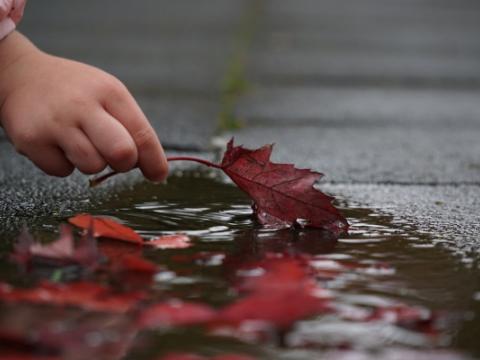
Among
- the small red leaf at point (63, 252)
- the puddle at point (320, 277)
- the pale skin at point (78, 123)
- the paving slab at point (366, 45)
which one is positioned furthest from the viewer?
the paving slab at point (366, 45)

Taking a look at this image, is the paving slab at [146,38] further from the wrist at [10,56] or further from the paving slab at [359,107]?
the wrist at [10,56]

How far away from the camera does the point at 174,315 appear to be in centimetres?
113

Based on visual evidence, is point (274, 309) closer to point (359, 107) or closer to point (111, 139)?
point (111, 139)

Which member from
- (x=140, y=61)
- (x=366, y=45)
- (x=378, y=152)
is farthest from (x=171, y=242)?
(x=366, y=45)

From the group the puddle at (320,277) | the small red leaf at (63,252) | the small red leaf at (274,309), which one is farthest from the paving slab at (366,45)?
the small red leaf at (274,309)

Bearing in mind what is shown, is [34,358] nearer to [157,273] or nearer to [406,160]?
[157,273]

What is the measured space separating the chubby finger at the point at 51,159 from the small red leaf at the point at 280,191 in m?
0.27

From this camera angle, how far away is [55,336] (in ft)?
3.34

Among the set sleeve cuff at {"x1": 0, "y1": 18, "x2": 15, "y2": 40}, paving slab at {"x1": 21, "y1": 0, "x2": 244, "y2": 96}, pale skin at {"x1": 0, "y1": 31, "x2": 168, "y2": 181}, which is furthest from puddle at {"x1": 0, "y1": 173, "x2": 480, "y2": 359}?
paving slab at {"x1": 21, "y1": 0, "x2": 244, "y2": 96}

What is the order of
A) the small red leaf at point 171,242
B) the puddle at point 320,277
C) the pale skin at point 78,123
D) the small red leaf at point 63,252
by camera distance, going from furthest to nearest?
the pale skin at point 78,123 → the small red leaf at point 171,242 → the small red leaf at point 63,252 → the puddle at point 320,277

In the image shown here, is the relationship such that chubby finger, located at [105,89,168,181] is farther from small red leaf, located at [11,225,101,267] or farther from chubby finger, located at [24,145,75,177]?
small red leaf, located at [11,225,101,267]

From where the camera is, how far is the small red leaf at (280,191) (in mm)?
1690

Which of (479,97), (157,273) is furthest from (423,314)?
(479,97)

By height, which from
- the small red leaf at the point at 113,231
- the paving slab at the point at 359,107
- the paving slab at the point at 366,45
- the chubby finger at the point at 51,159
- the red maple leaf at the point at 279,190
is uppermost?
the paving slab at the point at 366,45
